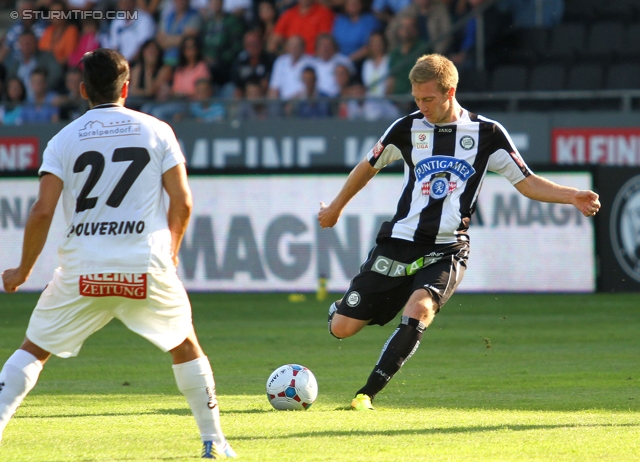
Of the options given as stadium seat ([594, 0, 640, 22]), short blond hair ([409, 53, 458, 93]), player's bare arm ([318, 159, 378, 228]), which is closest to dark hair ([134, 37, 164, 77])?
stadium seat ([594, 0, 640, 22])

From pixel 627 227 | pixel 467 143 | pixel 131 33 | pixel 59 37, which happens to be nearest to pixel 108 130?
pixel 467 143

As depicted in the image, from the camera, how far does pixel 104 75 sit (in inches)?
194

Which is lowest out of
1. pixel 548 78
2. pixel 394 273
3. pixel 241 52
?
pixel 548 78

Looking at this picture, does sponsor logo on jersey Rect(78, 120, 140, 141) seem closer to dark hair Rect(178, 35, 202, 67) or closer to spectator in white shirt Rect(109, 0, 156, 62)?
dark hair Rect(178, 35, 202, 67)

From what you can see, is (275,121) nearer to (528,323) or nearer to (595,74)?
(595,74)

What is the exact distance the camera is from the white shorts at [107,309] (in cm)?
485

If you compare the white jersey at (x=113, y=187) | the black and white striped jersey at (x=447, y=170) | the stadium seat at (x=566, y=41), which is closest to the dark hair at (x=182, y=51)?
the stadium seat at (x=566, y=41)

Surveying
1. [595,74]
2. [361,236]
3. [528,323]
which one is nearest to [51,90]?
[361,236]

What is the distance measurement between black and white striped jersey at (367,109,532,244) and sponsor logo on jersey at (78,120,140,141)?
2352mm

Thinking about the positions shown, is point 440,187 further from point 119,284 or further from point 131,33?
point 131,33

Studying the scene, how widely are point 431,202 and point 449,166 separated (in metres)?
0.24

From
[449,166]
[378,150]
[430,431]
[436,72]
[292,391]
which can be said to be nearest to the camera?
[430,431]

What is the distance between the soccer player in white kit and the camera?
4859mm

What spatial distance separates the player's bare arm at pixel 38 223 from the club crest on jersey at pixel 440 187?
2.60 meters
